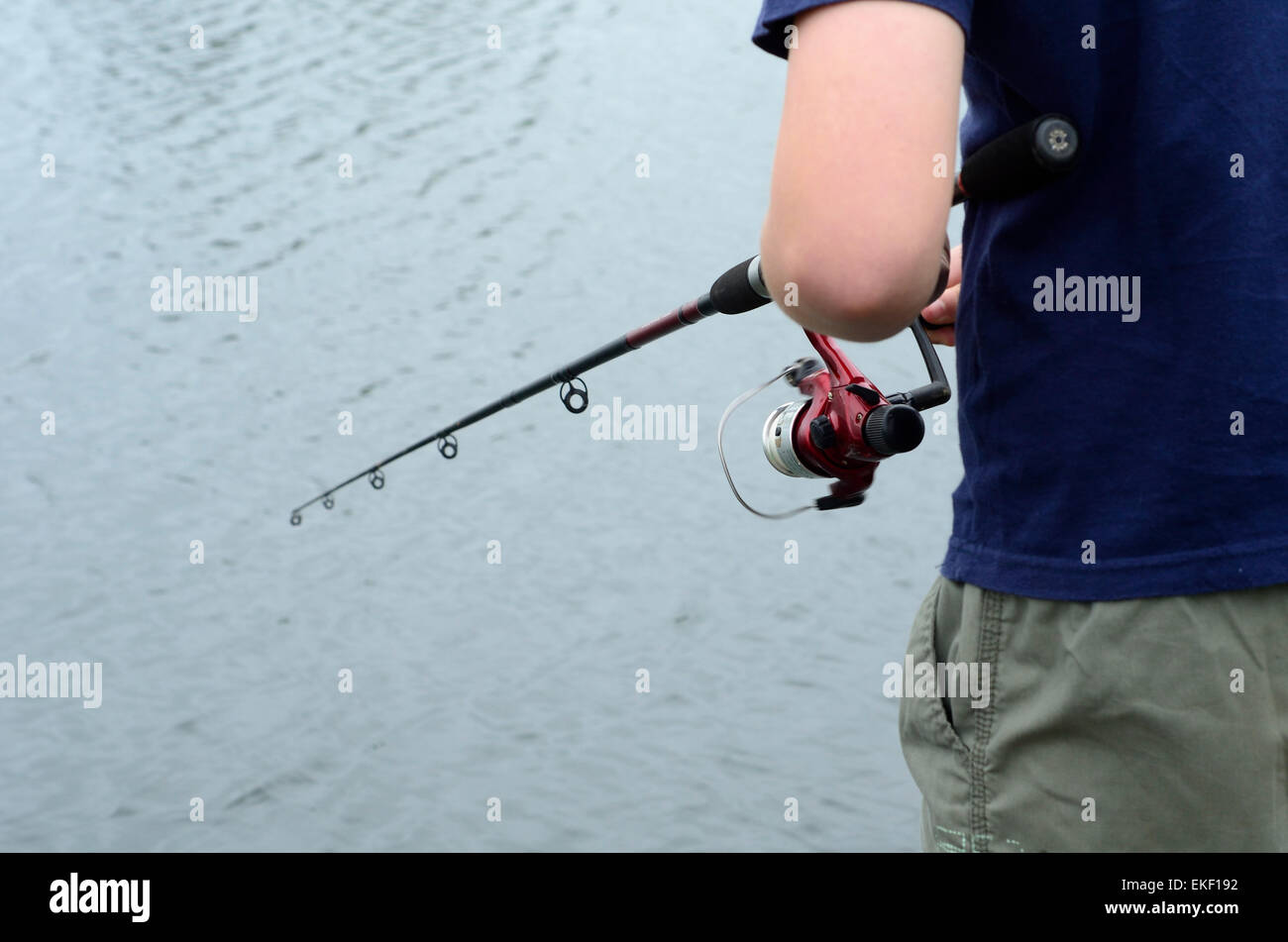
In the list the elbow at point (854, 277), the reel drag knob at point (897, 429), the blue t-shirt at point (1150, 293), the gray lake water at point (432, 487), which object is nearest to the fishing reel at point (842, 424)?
the reel drag knob at point (897, 429)

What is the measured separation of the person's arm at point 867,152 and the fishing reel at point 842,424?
0.49 m

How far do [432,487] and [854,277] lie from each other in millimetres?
4151

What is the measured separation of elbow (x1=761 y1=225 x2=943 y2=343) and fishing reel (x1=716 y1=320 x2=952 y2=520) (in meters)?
0.45

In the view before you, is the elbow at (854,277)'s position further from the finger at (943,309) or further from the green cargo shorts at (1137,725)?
the finger at (943,309)

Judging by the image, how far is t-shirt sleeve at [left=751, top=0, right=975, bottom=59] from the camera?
2.37 feet

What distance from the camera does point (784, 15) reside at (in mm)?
744

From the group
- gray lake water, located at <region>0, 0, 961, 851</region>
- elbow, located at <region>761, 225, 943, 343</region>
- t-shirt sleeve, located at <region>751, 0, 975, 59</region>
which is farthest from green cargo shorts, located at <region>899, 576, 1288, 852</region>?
gray lake water, located at <region>0, 0, 961, 851</region>

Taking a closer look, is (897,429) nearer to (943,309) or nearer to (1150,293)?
(943,309)

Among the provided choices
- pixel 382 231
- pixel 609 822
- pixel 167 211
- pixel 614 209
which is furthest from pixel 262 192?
pixel 609 822

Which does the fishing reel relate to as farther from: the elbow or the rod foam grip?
the elbow

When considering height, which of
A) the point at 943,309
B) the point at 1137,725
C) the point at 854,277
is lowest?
the point at 1137,725

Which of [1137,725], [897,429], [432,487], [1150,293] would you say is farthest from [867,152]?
[432,487]
